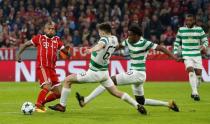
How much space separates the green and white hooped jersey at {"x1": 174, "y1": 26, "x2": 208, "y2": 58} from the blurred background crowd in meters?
10.2

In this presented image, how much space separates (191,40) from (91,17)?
12454mm

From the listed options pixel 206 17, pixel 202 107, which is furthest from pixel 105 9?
pixel 202 107

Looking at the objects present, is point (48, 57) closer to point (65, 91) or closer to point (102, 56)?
point (65, 91)

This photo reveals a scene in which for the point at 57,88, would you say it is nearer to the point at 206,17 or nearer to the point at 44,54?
the point at 44,54

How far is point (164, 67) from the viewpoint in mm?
25344

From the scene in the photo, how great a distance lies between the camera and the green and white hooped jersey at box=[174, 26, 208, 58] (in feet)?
58.0

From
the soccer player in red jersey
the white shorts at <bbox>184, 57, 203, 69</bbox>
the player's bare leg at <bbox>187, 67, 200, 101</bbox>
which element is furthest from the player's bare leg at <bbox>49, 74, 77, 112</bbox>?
the white shorts at <bbox>184, 57, 203, 69</bbox>

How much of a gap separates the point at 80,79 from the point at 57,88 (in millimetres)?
945

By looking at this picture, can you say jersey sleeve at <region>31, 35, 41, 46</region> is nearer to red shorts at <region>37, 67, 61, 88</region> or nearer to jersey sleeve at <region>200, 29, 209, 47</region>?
red shorts at <region>37, 67, 61, 88</region>

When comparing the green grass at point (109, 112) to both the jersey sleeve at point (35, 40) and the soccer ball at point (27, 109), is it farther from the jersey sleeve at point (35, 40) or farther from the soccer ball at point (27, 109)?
the jersey sleeve at point (35, 40)

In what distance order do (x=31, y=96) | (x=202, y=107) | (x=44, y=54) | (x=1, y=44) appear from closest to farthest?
(x=44, y=54)
(x=202, y=107)
(x=31, y=96)
(x=1, y=44)

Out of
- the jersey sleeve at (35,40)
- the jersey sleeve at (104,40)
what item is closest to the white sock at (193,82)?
the jersey sleeve at (104,40)

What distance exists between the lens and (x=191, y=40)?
58.3 feet

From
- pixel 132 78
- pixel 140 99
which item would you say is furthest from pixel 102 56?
pixel 140 99
